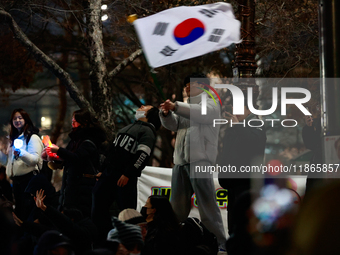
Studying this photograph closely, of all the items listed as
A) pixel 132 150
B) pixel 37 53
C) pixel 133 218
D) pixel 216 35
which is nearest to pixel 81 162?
pixel 132 150

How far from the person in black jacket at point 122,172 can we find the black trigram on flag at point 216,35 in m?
1.79

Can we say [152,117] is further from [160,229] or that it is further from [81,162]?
[160,229]

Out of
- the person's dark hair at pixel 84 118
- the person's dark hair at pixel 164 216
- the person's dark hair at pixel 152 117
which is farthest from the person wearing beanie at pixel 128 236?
the person's dark hair at pixel 152 117

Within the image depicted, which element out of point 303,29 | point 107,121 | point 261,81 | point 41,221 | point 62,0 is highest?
point 62,0

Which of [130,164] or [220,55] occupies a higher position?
[220,55]

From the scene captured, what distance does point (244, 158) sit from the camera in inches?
223

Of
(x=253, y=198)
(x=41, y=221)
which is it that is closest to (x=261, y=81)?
(x=41, y=221)

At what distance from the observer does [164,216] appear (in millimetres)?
4832

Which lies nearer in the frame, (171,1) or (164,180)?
(164,180)

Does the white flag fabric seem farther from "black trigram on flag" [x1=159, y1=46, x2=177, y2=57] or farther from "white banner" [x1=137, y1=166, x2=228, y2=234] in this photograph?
"white banner" [x1=137, y1=166, x2=228, y2=234]

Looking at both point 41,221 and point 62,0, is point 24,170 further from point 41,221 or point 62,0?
point 62,0

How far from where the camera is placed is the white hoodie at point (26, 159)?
690 centimetres

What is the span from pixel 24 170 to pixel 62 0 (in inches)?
208

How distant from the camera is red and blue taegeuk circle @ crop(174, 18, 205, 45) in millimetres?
5164
